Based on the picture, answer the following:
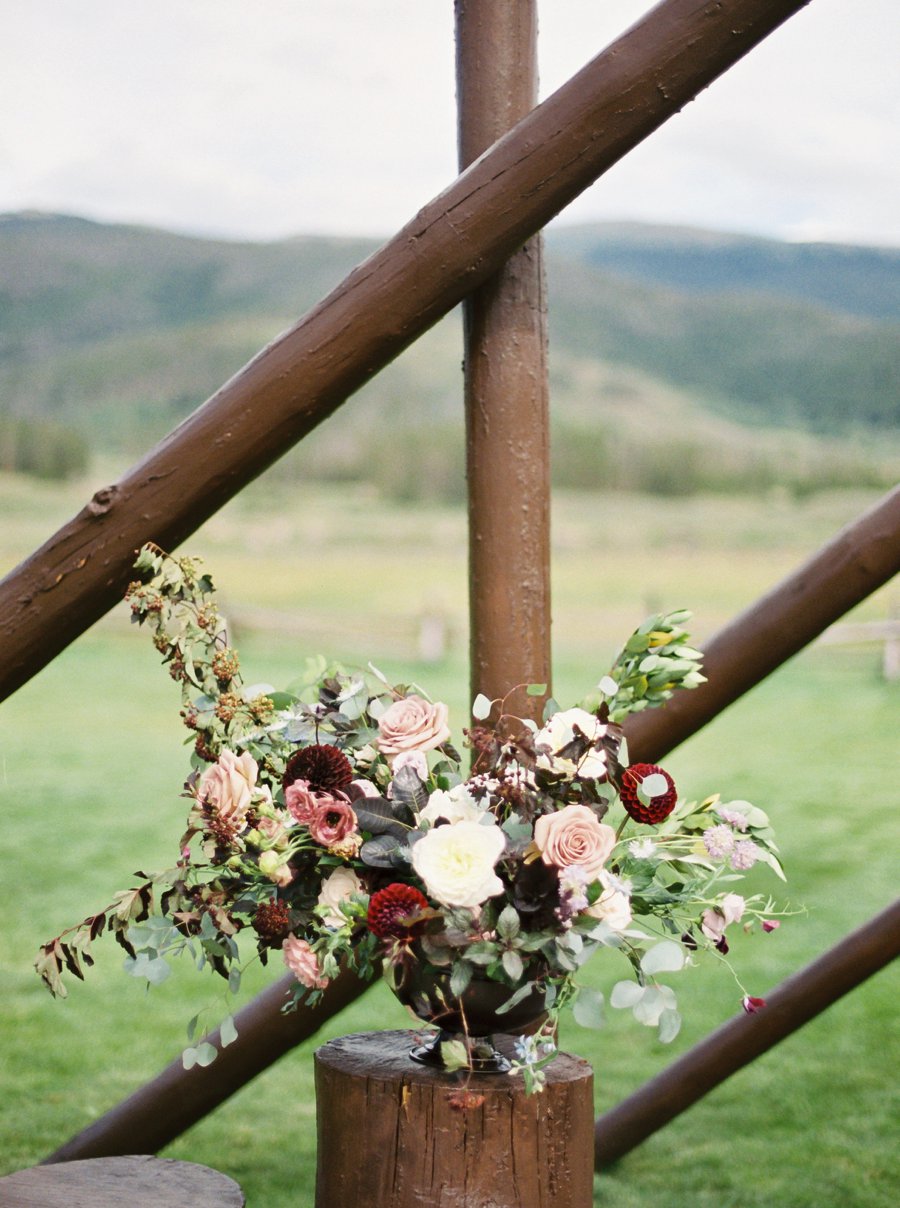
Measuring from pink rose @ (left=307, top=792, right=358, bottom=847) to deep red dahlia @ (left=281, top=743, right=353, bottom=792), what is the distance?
1.4 inches

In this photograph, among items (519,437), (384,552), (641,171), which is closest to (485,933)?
(519,437)

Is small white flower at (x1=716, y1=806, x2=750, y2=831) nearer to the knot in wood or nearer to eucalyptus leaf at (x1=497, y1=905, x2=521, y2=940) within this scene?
eucalyptus leaf at (x1=497, y1=905, x2=521, y2=940)

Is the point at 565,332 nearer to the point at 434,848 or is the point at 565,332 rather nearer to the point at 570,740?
the point at 570,740

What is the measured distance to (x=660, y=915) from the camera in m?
1.29

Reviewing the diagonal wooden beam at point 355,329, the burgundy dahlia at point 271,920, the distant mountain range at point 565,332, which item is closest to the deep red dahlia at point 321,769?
the burgundy dahlia at point 271,920

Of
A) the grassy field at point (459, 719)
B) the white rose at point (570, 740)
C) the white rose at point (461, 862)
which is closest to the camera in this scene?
the white rose at point (461, 862)

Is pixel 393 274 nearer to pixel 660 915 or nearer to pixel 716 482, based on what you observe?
pixel 660 915

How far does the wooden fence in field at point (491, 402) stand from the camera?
1472 millimetres

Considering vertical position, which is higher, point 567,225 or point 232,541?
point 567,225

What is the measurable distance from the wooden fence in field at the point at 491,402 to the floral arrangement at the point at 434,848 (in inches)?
7.0

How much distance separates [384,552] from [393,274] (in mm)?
10291

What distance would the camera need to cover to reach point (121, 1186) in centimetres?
139

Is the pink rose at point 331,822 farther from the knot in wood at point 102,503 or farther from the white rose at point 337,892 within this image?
the knot in wood at point 102,503

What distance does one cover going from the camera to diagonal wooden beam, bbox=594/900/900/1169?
7.96 ft
